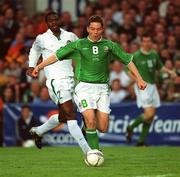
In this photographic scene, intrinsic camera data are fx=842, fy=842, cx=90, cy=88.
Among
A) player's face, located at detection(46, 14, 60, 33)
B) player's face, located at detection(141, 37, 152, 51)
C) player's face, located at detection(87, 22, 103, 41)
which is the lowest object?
player's face, located at detection(141, 37, 152, 51)

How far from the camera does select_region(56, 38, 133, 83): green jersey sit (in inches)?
472

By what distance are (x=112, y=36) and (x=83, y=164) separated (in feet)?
31.3

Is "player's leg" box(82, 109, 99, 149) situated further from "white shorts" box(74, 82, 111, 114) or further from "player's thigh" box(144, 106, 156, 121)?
"player's thigh" box(144, 106, 156, 121)

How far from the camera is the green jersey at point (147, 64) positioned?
17250 mm

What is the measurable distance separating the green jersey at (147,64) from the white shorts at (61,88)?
3.81 m

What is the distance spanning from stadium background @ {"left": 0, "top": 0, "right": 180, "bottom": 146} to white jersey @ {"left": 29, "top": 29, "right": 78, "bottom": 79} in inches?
197

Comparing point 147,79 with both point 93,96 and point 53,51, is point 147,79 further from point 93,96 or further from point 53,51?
point 93,96

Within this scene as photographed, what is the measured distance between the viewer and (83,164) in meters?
12.0

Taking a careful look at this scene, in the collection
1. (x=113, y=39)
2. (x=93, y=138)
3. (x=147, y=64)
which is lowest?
(x=93, y=138)

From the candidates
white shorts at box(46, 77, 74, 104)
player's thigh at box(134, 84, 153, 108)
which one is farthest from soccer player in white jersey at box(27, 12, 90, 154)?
player's thigh at box(134, 84, 153, 108)

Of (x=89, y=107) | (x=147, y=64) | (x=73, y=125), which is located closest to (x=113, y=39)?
(x=147, y=64)

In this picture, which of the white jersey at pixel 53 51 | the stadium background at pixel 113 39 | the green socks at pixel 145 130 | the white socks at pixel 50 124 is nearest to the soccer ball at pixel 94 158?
the white jersey at pixel 53 51

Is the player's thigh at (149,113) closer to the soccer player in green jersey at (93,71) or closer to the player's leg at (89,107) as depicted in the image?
the soccer player in green jersey at (93,71)

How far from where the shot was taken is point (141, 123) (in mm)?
17609
